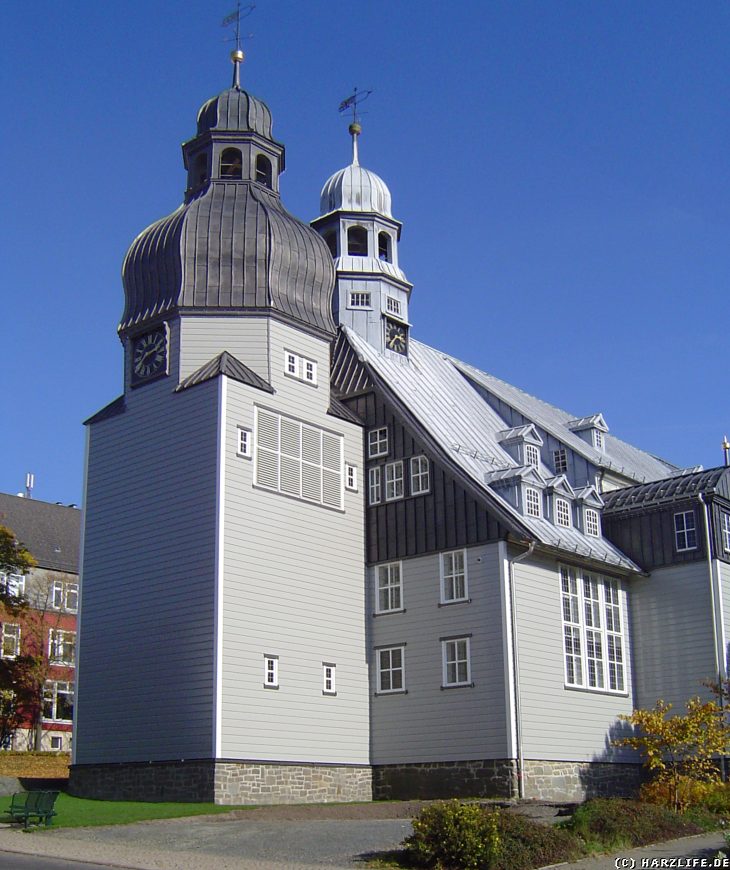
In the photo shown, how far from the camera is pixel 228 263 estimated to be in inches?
1358

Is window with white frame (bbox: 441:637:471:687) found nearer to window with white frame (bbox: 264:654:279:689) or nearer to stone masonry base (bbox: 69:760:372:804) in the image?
stone masonry base (bbox: 69:760:372:804)

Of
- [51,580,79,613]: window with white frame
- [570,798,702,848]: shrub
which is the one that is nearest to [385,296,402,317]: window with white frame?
[570,798,702,848]: shrub

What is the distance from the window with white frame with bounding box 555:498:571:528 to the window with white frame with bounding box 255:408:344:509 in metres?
7.07

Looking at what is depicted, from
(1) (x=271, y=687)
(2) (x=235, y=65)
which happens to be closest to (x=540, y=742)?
(1) (x=271, y=687)

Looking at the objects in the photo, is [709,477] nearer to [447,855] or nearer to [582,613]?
[582,613]

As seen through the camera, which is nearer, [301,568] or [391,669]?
[301,568]

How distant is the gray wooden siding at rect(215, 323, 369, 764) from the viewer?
99.4 ft

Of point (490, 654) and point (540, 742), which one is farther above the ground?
point (490, 654)

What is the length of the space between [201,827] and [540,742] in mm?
11387

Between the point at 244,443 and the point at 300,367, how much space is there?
12.9ft

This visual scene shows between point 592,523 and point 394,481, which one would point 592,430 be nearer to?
point 592,523

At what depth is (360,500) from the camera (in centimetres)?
3609

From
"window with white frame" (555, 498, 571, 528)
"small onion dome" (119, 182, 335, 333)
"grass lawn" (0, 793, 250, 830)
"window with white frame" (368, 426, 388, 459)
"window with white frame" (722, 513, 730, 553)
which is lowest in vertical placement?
"grass lawn" (0, 793, 250, 830)

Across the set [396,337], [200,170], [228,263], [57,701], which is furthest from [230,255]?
[57,701]
